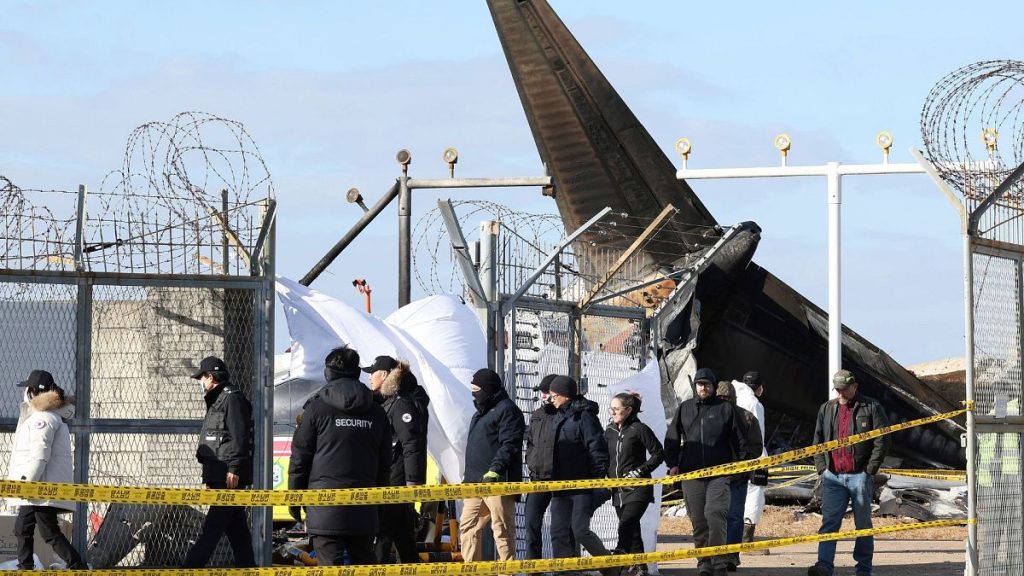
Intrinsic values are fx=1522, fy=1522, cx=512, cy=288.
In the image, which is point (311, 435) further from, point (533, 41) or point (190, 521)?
point (533, 41)

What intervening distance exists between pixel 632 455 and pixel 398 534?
82.0 inches

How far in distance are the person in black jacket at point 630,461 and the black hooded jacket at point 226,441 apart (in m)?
3.28

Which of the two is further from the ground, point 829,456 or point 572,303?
point 572,303

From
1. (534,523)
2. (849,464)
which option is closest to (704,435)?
(849,464)

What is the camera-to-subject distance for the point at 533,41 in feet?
82.2

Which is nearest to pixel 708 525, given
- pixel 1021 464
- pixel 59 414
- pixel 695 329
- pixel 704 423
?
pixel 704 423

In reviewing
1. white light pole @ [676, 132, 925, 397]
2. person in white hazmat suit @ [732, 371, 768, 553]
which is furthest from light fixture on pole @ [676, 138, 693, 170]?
person in white hazmat suit @ [732, 371, 768, 553]

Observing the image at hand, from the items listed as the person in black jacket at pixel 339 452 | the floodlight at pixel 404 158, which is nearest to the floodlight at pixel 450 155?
the floodlight at pixel 404 158

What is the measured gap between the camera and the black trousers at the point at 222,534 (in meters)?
10.2

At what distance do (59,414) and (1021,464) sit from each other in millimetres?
6742

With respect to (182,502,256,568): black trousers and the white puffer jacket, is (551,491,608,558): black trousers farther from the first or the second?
the white puffer jacket

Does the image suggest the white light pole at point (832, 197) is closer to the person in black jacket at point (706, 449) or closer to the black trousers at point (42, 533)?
the person in black jacket at point (706, 449)

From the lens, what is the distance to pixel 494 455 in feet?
A: 38.2

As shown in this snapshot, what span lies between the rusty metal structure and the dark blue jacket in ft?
40.5
